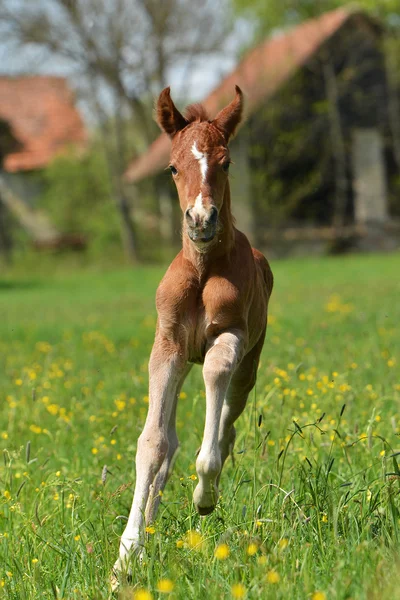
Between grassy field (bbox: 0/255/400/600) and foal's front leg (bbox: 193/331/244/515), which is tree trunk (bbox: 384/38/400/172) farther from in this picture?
foal's front leg (bbox: 193/331/244/515)

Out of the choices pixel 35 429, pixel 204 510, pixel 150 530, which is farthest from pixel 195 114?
pixel 35 429

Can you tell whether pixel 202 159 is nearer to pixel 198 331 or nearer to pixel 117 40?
pixel 198 331

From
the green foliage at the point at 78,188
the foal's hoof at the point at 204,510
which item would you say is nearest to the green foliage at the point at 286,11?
the green foliage at the point at 78,188

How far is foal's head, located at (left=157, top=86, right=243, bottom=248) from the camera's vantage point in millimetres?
3590

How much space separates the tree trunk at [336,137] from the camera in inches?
1182

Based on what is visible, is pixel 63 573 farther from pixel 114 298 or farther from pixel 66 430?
pixel 114 298

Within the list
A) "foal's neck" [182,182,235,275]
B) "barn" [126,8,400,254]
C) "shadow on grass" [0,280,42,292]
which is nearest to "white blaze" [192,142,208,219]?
"foal's neck" [182,182,235,275]

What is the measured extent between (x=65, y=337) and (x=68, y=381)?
4084 millimetres

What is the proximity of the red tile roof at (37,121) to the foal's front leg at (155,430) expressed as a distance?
3582 cm

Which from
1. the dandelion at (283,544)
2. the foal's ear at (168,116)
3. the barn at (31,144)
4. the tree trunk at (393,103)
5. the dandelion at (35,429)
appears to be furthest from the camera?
the barn at (31,144)

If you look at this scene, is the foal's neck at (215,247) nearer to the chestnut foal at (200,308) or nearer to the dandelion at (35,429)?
the chestnut foal at (200,308)

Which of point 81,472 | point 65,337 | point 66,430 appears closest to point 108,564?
point 81,472

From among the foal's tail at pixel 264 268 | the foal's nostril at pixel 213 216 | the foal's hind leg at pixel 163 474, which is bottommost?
the foal's hind leg at pixel 163 474

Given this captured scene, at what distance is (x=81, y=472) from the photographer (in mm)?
5168
